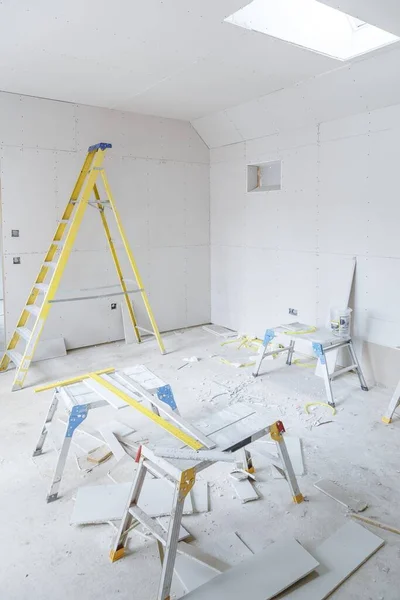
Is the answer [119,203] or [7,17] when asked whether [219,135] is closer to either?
Result: [119,203]

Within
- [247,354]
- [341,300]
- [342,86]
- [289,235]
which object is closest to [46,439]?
[247,354]

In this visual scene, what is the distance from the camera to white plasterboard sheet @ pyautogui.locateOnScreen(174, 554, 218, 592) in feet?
5.99

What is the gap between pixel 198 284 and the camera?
6.03 m

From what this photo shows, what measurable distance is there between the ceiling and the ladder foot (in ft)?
9.34

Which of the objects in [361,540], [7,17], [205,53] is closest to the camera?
[361,540]

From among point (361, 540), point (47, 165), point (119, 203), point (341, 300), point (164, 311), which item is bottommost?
point (361, 540)

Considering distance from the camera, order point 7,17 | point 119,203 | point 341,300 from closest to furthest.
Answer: point 7,17 → point 341,300 → point 119,203

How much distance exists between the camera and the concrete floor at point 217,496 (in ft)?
6.15

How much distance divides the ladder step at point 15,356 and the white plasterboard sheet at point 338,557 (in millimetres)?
3108

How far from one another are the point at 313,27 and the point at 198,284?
350cm

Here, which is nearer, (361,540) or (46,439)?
(361,540)

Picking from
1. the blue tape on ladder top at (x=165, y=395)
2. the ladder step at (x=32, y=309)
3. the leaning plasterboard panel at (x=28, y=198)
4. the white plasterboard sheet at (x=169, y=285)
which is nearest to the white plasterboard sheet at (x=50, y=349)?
the ladder step at (x=32, y=309)

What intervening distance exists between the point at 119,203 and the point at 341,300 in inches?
108

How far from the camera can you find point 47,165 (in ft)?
15.2
